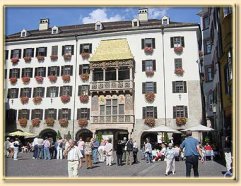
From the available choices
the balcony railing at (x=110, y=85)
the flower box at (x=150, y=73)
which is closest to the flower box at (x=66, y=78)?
the balcony railing at (x=110, y=85)

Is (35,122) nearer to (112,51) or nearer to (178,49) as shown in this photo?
(112,51)

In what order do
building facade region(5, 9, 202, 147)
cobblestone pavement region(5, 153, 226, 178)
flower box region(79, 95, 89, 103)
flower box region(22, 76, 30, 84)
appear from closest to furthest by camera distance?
Answer: cobblestone pavement region(5, 153, 226, 178) → flower box region(22, 76, 30, 84) → building facade region(5, 9, 202, 147) → flower box region(79, 95, 89, 103)

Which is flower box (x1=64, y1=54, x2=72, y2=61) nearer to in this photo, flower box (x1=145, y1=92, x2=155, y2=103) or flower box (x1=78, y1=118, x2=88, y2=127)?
flower box (x1=78, y1=118, x2=88, y2=127)

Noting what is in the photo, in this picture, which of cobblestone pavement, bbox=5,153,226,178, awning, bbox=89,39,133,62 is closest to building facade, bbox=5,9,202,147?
awning, bbox=89,39,133,62

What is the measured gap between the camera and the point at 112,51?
79.7 ft

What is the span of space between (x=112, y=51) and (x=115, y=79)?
234 centimetres

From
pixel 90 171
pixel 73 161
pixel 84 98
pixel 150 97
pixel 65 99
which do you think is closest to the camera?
pixel 73 161

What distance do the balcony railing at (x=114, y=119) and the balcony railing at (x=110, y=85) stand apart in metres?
1.97

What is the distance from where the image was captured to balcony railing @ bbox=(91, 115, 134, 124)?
24.5 meters

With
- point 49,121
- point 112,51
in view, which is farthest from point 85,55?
point 49,121

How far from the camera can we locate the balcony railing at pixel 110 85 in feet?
81.5

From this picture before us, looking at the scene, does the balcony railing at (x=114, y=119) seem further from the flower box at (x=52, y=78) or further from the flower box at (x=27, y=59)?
the flower box at (x=27, y=59)

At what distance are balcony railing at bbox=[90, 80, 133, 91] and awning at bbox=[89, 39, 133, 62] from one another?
1626mm

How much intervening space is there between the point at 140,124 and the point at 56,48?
816 cm
